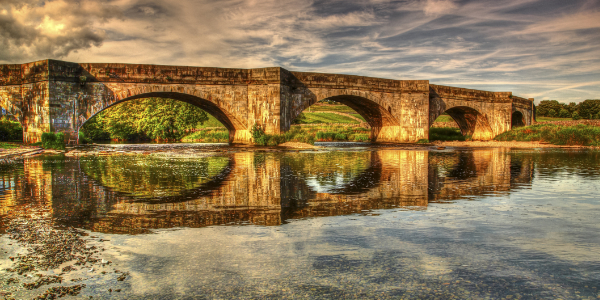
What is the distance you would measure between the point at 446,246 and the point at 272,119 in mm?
27367

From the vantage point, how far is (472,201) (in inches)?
318

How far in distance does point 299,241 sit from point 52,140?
26.0 m

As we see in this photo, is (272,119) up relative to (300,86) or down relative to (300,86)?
down

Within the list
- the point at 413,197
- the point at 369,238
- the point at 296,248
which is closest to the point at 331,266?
the point at 296,248

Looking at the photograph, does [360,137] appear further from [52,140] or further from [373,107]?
[52,140]

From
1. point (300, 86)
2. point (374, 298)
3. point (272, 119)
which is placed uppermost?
point (300, 86)

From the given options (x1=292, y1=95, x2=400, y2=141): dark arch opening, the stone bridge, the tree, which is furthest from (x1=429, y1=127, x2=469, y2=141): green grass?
the tree

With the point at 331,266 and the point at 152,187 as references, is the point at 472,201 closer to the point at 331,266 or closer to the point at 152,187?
the point at 331,266

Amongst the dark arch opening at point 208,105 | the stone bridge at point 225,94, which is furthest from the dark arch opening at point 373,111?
the dark arch opening at point 208,105

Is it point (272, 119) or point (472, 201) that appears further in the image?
point (272, 119)

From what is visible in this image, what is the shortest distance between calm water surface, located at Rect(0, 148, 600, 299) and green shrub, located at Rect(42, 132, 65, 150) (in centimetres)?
1789

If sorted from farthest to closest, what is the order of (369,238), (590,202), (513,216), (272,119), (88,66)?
(272,119)
(88,66)
(590,202)
(513,216)
(369,238)

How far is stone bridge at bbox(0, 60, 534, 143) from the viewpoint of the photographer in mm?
26688

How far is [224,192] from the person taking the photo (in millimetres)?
9031
